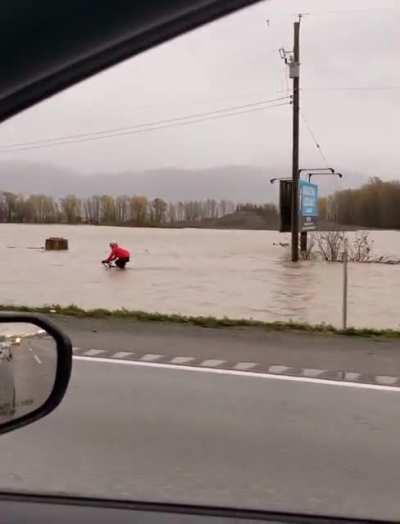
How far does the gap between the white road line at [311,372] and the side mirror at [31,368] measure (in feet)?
16.4

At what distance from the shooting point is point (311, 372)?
6.71 metres

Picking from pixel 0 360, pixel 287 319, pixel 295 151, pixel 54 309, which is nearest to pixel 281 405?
pixel 0 360

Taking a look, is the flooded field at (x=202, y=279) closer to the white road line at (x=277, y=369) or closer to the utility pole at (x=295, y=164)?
the utility pole at (x=295, y=164)

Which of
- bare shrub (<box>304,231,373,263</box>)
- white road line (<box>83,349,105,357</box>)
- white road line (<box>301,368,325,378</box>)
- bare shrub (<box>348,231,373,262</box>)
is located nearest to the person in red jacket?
bare shrub (<box>304,231,373,263</box>)

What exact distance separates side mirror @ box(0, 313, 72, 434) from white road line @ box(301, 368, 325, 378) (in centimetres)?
501

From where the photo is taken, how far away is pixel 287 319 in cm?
1188

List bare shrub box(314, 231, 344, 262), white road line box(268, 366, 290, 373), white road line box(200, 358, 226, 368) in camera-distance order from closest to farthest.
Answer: white road line box(268, 366, 290, 373)
white road line box(200, 358, 226, 368)
bare shrub box(314, 231, 344, 262)

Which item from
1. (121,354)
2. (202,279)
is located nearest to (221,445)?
(121,354)

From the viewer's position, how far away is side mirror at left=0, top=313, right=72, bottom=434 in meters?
1.66

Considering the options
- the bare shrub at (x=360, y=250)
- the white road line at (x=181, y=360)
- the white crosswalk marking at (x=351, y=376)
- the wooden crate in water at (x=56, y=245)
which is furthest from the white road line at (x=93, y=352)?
the bare shrub at (x=360, y=250)

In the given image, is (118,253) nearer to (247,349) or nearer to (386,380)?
(247,349)

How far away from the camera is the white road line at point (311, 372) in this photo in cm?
656

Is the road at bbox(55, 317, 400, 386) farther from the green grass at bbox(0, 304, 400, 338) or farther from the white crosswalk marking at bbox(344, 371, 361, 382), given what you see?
the green grass at bbox(0, 304, 400, 338)

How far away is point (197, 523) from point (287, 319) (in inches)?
372
